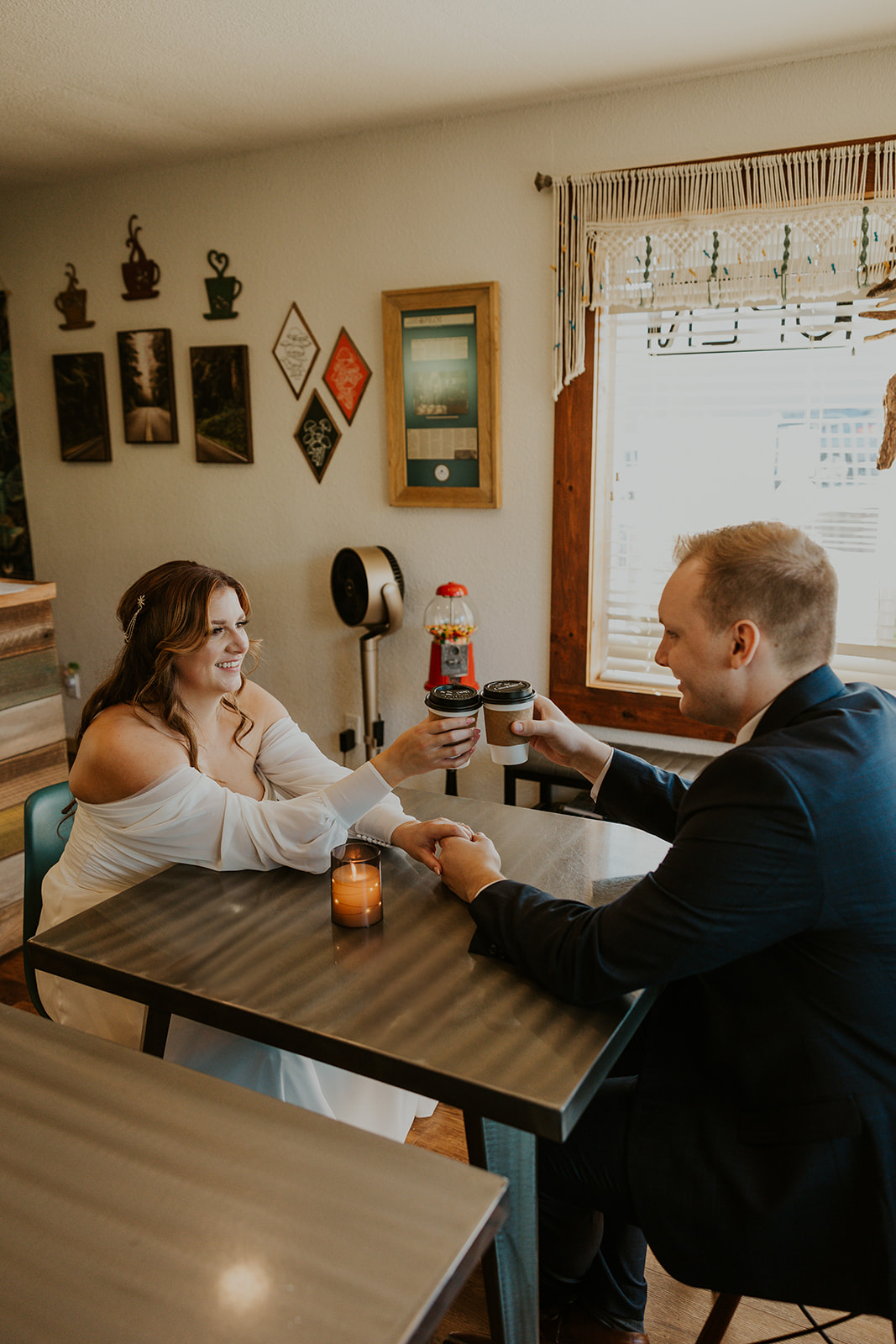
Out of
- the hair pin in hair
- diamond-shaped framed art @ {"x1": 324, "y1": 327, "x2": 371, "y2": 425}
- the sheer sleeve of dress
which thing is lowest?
the sheer sleeve of dress

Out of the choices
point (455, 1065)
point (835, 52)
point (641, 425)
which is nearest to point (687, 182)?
point (835, 52)

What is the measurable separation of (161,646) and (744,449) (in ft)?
6.91

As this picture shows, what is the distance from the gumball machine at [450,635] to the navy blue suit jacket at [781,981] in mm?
2168

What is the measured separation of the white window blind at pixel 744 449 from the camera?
117 inches

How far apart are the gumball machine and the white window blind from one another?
1.57 ft

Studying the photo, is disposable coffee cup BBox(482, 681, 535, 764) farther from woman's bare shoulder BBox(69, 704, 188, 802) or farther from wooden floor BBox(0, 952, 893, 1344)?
wooden floor BBox(0, 952, 893, 1344)

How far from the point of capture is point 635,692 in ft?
11.2

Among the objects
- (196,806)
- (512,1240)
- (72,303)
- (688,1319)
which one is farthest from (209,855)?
(72,303)

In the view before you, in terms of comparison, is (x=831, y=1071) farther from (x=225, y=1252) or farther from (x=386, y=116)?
(x=386, y=116)

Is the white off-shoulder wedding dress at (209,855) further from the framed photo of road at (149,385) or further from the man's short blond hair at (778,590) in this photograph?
the framed photo of road at (149,385)

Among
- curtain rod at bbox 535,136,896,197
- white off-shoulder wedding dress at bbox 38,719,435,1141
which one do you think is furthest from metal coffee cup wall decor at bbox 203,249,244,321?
white off-shoulder wedding dress at bbox 38,719,435,1141

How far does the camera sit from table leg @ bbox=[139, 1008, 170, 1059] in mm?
1566

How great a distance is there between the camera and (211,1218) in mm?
849

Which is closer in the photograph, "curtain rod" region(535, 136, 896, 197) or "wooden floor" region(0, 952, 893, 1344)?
"wooden floor" region(0, 952, 893, 1344)
